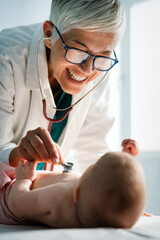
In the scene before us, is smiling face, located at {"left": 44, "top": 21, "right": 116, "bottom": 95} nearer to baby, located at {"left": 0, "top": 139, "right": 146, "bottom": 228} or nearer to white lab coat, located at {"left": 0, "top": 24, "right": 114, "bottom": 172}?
white lab coat, located at {"left": 0, "top": 24, "right": 114, "bottom": 172}

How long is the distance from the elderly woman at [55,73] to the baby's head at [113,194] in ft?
0.86

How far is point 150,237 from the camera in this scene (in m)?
0.72

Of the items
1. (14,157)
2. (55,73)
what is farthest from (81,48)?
(14,157)

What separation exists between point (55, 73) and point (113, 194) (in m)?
0.86

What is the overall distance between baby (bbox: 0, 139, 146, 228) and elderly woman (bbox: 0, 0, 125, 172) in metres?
0.17

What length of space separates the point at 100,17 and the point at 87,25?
0.06 m

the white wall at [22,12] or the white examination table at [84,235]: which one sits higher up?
the white wall at [22,12]

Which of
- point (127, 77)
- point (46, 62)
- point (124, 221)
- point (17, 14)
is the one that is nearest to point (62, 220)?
point (124, 221)

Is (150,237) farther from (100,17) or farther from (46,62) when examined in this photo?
(46,62)

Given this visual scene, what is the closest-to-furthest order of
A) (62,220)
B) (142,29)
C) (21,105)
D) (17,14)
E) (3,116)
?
(62,220), (3,116), (21,105), (17,14), (142,29)

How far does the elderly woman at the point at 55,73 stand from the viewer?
4.17ft

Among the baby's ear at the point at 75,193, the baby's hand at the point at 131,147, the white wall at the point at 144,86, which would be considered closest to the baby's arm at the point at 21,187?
the baby's ear at the point at 75,193

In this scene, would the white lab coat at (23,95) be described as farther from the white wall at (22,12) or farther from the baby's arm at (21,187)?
the white wall at (22,12)

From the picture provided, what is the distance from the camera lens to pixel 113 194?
77 centimetres
